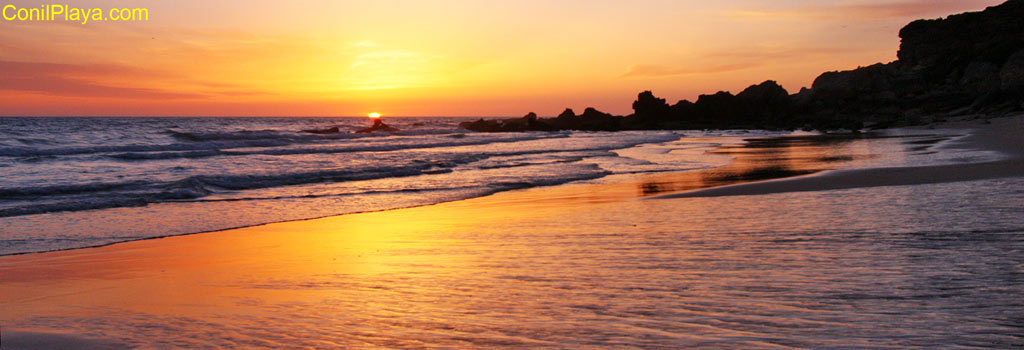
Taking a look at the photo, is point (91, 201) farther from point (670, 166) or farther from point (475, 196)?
point (670, 166)

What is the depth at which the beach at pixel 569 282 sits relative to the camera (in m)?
4.29

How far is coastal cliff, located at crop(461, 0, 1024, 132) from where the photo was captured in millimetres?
69125

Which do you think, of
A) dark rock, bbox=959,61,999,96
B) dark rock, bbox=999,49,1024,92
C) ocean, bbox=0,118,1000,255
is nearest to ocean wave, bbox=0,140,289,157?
ocean, bbox=0,118,1000,255

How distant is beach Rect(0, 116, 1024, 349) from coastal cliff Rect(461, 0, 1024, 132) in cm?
6028

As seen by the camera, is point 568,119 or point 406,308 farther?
point 568,119

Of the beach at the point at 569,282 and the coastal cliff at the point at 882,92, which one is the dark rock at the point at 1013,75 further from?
the beach at the point at 569,282

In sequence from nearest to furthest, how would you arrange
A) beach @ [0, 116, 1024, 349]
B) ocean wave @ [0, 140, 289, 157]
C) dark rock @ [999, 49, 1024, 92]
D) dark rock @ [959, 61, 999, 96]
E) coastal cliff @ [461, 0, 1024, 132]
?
1. beach @ [0, 116, 1024, 349]
2. ocean wave @ [0, 140, 289, 157]
3. dark rock @ [999, 49, 1024, 92]
4. dark rock @ [959, 61, 999, 96]
5. coastal cliff @ [461, 0, 1024, 132]

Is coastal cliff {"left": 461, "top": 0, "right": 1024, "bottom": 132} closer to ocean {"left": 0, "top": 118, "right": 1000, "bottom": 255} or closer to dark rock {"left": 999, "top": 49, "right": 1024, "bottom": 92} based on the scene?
dark rock {"left": 999, "top": 49, "right": 1024, "bottom": 92}

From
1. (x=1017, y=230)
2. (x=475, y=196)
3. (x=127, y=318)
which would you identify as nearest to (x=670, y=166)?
(x=475, y=196)

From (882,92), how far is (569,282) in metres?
82.5

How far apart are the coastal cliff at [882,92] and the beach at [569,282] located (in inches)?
2373

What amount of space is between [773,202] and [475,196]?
22.4 feet

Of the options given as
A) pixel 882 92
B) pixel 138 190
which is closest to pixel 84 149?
pixel 138 190

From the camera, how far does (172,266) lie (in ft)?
25.2
